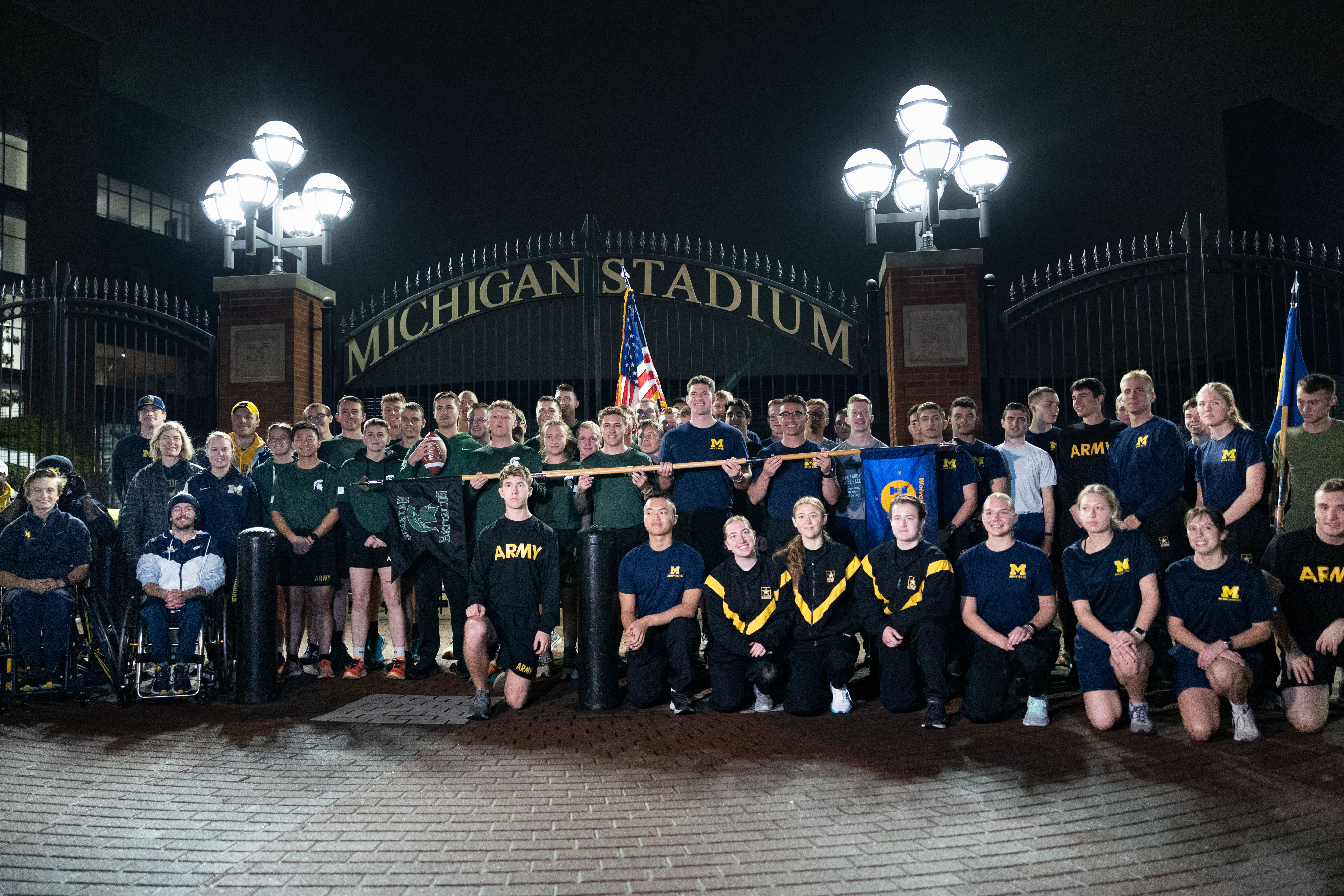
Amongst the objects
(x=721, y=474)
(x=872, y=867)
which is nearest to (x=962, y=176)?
(x=721, y=474)

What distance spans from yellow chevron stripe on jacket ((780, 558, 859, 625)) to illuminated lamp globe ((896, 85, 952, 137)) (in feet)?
17.1

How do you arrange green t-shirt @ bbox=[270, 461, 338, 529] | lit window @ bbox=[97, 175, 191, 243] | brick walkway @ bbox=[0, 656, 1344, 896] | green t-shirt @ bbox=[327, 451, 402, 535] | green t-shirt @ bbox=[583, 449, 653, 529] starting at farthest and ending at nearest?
lit window @ bbox=[97, 175, 191, 243] → green t-shirt @ bbox=[270, 461, 338, 529] → green t-shirt @ bbox=[327, 451, 402, 535] → green t-shirt @ bbox=[583, 449, 653, 529] → brick walkway @ bbox=[0, 656, 1344, 896]

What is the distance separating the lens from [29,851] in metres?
3.49

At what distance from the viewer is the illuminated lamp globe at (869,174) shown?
9.61 m

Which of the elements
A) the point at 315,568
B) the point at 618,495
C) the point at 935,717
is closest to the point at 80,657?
the point at 315,568

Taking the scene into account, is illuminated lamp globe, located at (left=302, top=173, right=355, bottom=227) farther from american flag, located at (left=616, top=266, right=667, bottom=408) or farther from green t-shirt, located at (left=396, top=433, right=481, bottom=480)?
green t-shirt, located at (left=396, top=433, right=481, bottom=480)

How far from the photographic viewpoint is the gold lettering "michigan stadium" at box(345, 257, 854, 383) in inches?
387

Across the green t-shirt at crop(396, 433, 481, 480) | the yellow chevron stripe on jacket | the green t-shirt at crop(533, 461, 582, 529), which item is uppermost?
the green t-shirt at crop(396, 433, 481, 480)

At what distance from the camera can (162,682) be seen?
618 cm

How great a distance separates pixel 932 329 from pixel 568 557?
15.4 feet

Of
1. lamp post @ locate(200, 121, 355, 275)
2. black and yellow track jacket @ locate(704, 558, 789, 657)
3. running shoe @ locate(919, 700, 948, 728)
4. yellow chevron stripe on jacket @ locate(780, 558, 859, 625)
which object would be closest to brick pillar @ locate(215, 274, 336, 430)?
lamp post @ locate(200, 121, 355, 275)

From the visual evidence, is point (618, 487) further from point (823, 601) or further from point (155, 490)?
point (155, 490)

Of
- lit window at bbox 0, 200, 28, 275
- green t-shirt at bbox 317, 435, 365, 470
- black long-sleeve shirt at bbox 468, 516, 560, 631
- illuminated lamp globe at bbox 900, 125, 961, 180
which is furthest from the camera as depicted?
lit window at bbox 0, 200, 28, 275

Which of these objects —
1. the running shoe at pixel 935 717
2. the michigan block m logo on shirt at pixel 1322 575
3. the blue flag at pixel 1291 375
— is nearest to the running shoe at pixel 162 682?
the running shoe at pixel 935 717
